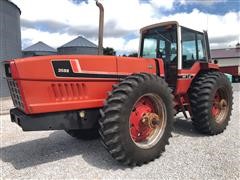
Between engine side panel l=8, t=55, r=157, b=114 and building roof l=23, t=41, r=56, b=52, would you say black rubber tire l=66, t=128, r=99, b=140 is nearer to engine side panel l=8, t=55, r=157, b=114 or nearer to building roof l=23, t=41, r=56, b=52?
engine side panel l=8, t=55, r=157, b=114

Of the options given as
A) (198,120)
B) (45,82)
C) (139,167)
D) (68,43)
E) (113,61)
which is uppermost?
(68,43)

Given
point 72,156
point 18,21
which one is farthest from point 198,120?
point 18,21

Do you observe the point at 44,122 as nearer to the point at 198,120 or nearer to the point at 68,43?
the point at 198,120

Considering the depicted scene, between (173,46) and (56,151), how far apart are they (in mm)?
3098

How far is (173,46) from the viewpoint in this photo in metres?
5.98

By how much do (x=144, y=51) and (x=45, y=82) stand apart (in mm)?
3159

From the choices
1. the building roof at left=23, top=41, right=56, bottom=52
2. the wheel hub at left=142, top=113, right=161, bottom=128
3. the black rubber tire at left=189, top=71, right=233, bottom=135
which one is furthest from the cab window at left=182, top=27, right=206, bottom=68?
the building roof at left=23, top=41, right=56, bottom=52

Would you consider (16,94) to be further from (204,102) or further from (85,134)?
(204,102)

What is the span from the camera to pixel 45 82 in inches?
162

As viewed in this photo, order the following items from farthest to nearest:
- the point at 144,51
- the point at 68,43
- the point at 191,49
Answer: the point at 68,43 < the point at 144,51 < the point at 191,49

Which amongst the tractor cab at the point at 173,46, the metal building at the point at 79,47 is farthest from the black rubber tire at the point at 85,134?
the metal building at the point at 79,47

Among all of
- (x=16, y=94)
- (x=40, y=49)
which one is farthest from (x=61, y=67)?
(x=40, y=49)

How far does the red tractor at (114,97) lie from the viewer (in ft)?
13.4

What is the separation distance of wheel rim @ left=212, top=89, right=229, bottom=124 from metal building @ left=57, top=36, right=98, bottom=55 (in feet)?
82.8
